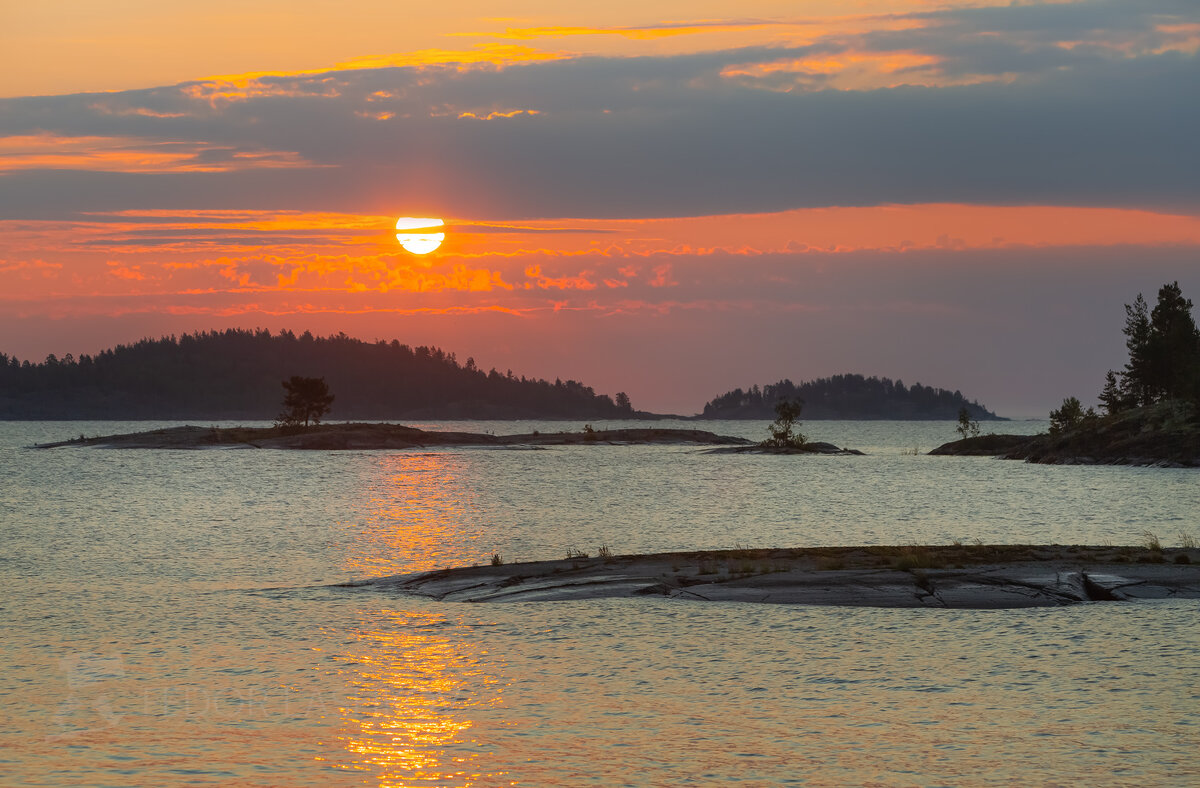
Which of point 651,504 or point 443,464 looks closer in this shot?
point 651,504

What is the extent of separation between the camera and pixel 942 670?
27.0 m

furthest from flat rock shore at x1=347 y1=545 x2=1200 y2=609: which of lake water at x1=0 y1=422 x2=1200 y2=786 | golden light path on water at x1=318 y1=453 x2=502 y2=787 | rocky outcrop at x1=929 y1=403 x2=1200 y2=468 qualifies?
rocky outcrop at x1=929 y1=403 x2=1200 y2=468

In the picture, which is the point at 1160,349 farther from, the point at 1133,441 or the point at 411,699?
the point at 411,699

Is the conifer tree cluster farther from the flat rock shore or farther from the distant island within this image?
the flat rock shore

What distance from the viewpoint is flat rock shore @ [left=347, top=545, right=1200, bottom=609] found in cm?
3653

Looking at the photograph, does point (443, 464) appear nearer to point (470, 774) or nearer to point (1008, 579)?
point (1008, 579)

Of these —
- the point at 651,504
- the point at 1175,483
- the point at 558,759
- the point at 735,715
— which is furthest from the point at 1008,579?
the point at 1175,483

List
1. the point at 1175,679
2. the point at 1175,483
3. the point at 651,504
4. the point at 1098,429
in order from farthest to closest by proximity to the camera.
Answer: the point at 1098,429 → the point at 1175,483 → the point at 651,504 → the point at 1175,679

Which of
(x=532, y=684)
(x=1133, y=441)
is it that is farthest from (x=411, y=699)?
(x=1133, y=441)

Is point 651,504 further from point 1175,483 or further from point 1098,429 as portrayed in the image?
point 1098,429

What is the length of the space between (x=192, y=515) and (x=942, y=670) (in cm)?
6350

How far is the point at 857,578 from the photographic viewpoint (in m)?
38.8

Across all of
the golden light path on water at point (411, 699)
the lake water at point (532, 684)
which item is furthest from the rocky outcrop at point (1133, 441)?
the golden light path on water at point (411, 699)

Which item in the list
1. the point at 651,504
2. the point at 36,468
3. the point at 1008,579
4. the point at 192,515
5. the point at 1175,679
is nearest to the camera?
the point at 1175,679
